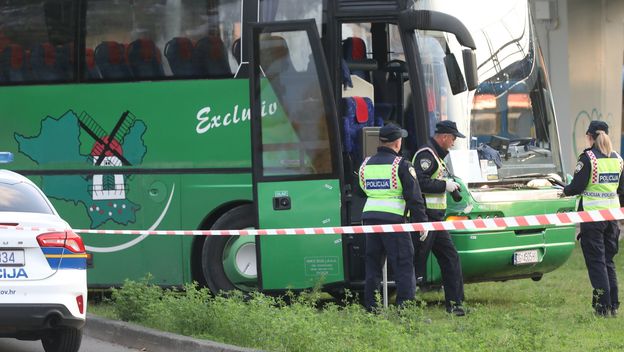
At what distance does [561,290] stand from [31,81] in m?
6.30

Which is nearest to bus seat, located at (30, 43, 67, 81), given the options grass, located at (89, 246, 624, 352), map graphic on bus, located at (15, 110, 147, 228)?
map graphic on bus, located at (15, 110, 147, 228)

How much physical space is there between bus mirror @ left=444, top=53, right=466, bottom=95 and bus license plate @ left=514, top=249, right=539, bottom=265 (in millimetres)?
1746

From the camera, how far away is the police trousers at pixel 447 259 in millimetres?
12406

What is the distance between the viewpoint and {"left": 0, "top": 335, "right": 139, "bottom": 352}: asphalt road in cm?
1139

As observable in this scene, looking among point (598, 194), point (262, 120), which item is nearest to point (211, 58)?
point (262, 120)

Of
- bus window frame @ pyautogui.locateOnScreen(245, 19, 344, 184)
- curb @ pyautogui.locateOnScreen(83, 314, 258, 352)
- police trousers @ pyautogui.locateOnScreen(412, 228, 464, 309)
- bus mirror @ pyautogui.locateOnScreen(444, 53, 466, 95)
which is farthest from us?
bus window frame @ pyautogui.locateOnScreen(245, 19, 344, 184)

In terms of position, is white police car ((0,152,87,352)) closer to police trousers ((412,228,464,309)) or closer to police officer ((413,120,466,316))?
police officer ((413,120,466,316))

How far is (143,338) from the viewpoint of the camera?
11.2m

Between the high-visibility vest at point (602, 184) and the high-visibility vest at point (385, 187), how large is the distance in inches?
66.5

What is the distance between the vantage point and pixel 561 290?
14.9m

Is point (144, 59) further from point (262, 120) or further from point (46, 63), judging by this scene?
point (262, 120)

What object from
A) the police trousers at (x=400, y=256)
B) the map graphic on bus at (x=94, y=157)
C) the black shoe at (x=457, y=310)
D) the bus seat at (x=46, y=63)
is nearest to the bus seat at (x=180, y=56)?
the map graphic on bus at (x=94, y=157)

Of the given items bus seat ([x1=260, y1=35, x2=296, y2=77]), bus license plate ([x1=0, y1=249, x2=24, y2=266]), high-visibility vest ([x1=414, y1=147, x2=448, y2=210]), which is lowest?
bus license plate ([x1=0, y1=249, x2=24, y2=266])

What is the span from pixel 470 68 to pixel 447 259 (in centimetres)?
179
